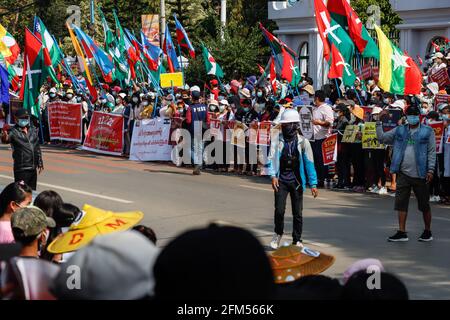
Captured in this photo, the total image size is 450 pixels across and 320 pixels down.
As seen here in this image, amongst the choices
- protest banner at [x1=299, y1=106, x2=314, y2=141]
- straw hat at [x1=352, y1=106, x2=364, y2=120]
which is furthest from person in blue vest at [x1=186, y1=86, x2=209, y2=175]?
straw hat at [x1=352, y1=106, x2=364, y2=120]

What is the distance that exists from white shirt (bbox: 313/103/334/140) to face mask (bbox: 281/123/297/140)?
22.6 ft

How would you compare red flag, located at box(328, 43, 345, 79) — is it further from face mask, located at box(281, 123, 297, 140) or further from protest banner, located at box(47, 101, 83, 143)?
protest banner, located at box(47, 101, 83, 143)

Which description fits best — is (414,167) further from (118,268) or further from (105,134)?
(105,134)

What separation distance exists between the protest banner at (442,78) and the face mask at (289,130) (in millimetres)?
10557

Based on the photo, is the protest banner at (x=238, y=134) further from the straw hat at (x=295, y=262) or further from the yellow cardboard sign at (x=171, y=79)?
the straw hat at (x=295, y=262)

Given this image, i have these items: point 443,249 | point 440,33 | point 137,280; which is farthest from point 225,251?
point 440,33

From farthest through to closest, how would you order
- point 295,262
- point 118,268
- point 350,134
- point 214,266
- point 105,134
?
1. point 105,134
2. point 350,134
3. point 295,262
4. point 118,268
5. point 214,266

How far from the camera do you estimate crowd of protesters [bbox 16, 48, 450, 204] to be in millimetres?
17719

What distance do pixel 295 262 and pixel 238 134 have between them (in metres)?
15.3

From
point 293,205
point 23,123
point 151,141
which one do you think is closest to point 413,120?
point 293,205

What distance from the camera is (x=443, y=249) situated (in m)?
11.9

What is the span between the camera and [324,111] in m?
18.7
